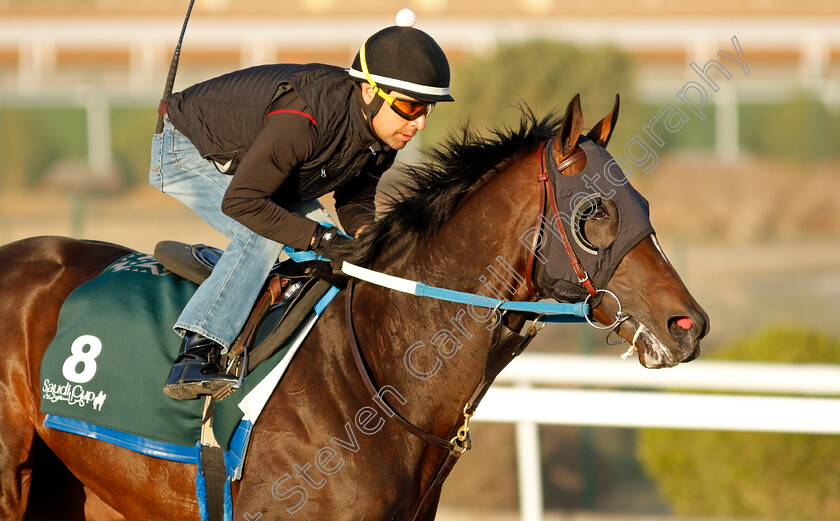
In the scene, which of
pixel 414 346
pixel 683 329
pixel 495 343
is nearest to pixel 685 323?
pixel 683 329

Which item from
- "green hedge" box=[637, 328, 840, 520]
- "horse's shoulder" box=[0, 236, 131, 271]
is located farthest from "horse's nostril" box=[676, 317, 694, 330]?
"green hedge" box=[637, 328, 840, 520]

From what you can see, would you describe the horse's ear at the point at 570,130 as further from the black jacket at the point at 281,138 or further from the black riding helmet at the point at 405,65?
the black jacket at the point at 281,138

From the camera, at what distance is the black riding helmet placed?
276 centimetres

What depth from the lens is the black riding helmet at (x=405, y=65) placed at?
2.76m

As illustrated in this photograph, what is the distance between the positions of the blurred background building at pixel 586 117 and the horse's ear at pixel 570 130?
0.51 feet

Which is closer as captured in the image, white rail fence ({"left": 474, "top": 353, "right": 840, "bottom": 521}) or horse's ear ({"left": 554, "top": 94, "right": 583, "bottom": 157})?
horse's ear ({"left": 554, "top": 94, "right": 583, "bottom": 157})

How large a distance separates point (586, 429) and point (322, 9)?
24.9m

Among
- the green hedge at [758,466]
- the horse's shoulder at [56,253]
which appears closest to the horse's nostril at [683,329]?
the horse's shoulder at [56,253]

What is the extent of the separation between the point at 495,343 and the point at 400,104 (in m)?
0.83

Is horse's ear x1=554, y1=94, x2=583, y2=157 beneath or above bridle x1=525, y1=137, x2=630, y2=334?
above

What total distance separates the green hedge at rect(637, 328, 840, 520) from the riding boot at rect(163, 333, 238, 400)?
422cm

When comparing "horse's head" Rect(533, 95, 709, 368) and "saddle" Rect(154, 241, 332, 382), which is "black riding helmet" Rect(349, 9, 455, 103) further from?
"saddle" Rect(154, 241, 332, 382)

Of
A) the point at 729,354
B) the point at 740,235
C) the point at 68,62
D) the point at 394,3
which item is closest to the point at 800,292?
the point at 740,235

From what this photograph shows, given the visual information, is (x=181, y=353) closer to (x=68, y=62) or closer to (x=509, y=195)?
(x=509, y=195)
